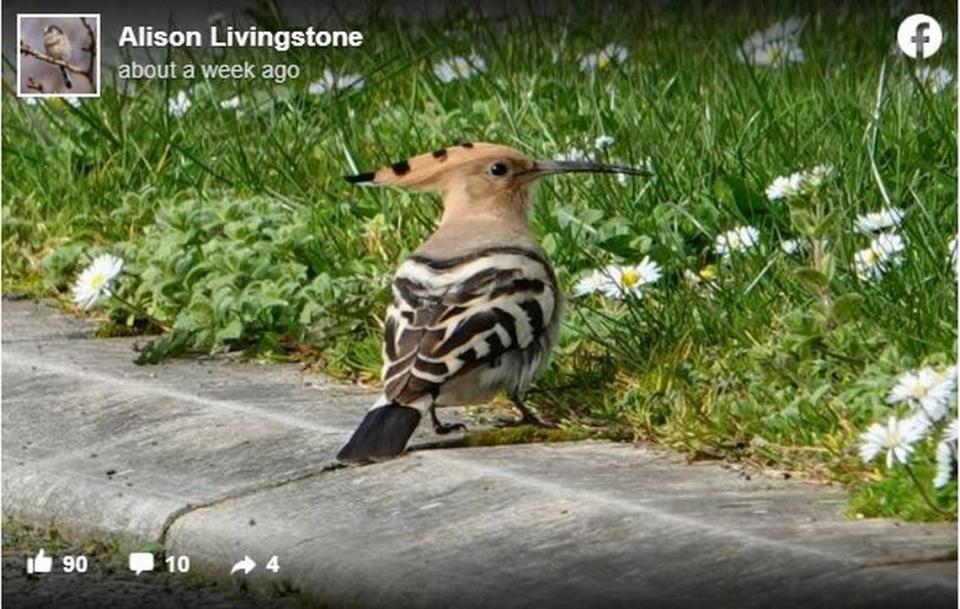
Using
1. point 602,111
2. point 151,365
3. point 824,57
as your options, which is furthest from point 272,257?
point 824,57

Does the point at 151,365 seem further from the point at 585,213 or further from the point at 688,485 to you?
the point at 688,485

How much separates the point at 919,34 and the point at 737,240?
2.18ft

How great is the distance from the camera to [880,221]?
6.23 metres

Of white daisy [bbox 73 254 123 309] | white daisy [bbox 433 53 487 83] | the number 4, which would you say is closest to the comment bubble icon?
the number 4

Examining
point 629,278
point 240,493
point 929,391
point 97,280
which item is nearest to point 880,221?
point 629,278

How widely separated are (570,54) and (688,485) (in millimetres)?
2678

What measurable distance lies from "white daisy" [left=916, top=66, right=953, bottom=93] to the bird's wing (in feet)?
5.06

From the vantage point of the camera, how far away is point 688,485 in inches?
210

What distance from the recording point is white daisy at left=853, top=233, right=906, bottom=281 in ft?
19.9

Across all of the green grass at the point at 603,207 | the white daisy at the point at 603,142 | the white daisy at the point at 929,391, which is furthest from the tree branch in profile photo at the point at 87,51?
the white daisy at the point at 929,391

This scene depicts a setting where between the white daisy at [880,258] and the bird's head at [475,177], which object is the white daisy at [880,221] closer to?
the white daisy at [880,258]

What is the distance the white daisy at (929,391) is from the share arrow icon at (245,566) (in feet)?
3.97

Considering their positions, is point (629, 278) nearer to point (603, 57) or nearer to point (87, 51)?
point (87, 51)

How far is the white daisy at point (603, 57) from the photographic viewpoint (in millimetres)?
7621
